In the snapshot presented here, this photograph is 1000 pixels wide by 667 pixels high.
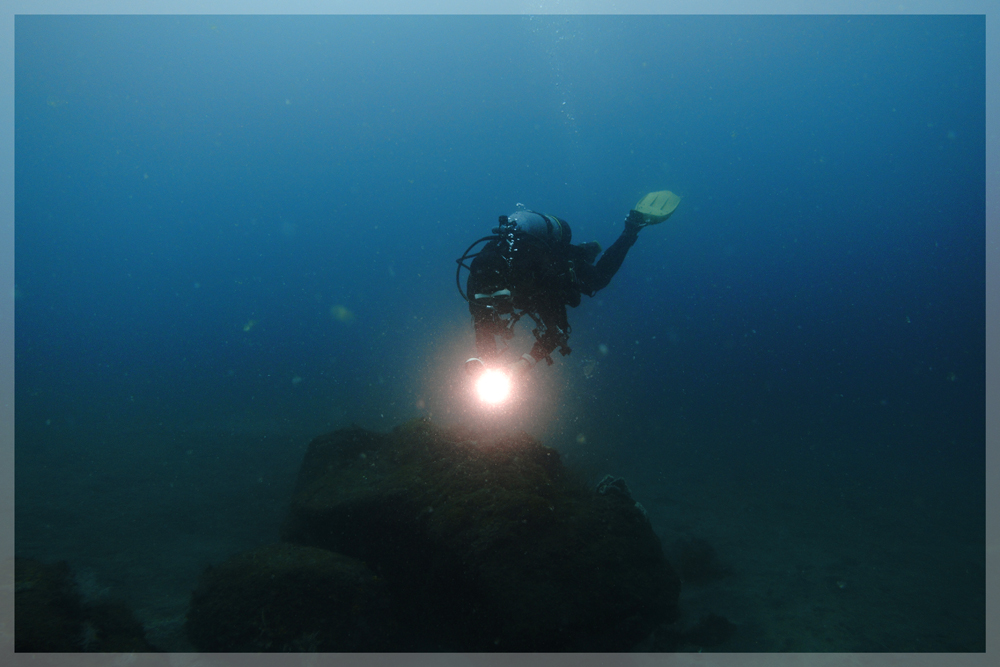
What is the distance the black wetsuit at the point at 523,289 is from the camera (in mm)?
4648

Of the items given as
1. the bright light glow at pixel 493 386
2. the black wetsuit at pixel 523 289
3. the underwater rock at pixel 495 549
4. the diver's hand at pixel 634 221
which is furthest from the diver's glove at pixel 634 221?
the underwater rock at pixel 495 549

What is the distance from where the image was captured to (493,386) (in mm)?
5027

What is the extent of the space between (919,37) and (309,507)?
203ft

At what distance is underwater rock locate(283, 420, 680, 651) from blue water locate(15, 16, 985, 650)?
1628 millimetres

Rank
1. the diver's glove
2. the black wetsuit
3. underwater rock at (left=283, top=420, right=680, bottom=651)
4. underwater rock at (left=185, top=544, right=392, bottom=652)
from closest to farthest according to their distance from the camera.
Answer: underwater rock at (left=185, top=544, right=392, bottom=652) < underwater rock at (left=283, top=420, right=680, bottom=651) < the black wetsuit < the diver's glove

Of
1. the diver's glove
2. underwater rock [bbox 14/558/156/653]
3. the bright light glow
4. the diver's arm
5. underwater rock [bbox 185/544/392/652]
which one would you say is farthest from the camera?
the diver's glove

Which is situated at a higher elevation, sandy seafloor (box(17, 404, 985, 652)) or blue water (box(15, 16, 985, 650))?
blue water (box(15, 16, 985, 650))

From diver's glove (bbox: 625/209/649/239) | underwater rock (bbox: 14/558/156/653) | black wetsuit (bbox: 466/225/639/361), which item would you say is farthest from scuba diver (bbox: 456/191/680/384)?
underwater rock (bbox: 14/558/156/653)

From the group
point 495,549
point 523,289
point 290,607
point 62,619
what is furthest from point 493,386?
point 62,619

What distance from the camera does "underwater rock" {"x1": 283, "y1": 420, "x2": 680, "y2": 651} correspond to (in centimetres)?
354

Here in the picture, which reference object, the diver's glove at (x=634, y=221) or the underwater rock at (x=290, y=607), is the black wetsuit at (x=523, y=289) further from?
the diver's glove at (x=634, y=221)

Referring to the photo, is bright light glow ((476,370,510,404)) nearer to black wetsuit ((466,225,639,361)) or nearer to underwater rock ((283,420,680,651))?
black wetsuit ((466,225,639,361))

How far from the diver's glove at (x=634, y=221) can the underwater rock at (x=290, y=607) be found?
6281 mm

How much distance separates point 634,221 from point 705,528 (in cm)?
547
